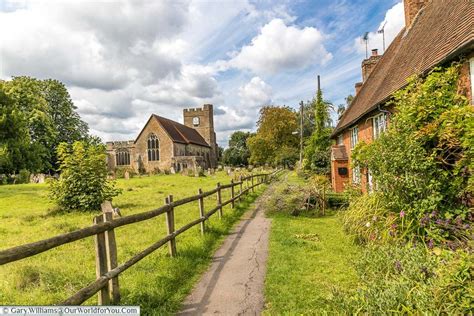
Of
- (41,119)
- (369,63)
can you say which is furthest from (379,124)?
(41,119)

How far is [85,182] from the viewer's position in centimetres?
1221

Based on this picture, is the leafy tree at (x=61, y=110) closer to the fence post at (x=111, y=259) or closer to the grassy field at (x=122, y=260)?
the grassy field at (x=122, y=260)

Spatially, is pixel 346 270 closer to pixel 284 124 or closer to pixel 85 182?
pixel 85 182

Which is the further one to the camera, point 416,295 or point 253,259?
point 253,259

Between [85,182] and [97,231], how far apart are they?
9.17 metres

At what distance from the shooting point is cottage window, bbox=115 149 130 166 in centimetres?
5659

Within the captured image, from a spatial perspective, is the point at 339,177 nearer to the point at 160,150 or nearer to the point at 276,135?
the point at 276,135

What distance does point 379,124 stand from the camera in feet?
37.9

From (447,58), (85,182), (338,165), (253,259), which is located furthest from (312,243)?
(338,165)

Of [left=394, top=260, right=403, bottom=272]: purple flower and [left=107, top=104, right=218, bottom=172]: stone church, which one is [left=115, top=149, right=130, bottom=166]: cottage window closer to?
[left=107, top=104, right=218, bottom=172]: stone church

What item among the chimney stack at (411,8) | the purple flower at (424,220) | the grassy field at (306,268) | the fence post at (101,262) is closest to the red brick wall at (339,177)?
the chimney stack at (411,8)

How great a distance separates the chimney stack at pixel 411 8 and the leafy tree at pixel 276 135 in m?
32.7

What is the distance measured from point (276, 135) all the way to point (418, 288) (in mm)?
45518

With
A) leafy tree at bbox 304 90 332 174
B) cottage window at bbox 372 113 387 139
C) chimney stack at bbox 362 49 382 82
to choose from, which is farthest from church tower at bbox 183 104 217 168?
cottage window at bbox 372 113 387 139
